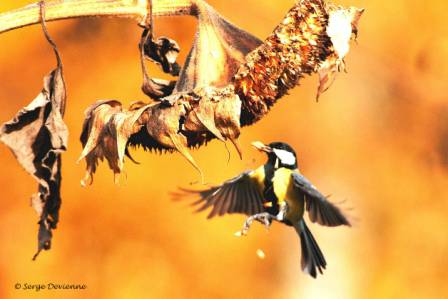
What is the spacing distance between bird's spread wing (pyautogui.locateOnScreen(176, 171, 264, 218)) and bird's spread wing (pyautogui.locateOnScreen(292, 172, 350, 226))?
1.6 inches

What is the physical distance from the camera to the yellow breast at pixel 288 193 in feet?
2.75

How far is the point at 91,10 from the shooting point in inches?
18.5

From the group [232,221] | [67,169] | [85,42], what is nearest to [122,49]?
[85,42]

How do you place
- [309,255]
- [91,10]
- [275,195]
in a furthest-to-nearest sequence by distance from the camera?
1. [309,255]
2. [275,195]
3. [91,10]

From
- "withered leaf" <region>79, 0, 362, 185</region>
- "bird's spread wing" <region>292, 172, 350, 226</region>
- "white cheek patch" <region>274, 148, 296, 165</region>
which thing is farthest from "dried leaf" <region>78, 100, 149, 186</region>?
"white cheek patch" <region>274, 148, 296, 165</region>

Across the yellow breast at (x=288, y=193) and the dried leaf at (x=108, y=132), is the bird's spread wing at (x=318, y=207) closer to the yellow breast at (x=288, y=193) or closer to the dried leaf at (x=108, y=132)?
the yellow breast at (x=288, y=193)

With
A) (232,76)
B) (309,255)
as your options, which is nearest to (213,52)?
(232,76)

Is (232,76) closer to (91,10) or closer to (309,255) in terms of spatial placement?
(91,10)

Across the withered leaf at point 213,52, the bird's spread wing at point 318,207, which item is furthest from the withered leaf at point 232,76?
the bird's spread wing at point 318,207

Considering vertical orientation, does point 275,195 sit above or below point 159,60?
below

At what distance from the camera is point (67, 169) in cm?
122

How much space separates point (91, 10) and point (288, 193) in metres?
0.42

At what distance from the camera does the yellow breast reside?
2.75ft

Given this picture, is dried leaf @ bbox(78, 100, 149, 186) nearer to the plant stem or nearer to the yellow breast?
the plant stem
